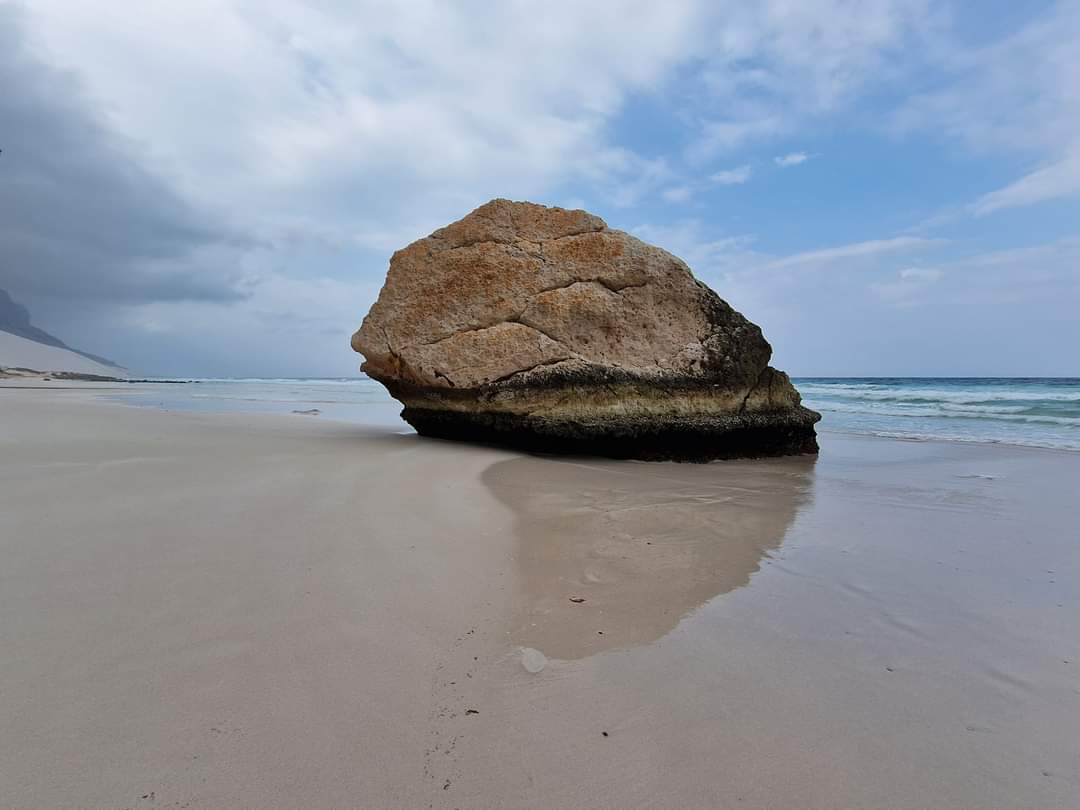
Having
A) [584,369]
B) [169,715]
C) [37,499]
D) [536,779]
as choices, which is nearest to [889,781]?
[536,779]

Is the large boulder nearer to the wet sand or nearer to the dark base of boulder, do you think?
the dark base of boulder

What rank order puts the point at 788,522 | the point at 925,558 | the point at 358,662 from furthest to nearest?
1. the point at 788,522
2. the point at 925,558
3. the point at 358,662

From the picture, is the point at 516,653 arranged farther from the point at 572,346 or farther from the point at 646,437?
the point at 572,346

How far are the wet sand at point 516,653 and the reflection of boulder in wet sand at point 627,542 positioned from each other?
3cm

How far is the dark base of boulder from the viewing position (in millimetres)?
7238

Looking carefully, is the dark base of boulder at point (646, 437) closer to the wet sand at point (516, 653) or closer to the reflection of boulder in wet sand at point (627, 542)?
the reflection of boulder in wet sand at point (627, 542)

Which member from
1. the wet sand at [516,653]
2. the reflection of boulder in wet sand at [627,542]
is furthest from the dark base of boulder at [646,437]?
the wet sand at [516,653]

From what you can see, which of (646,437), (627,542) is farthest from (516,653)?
(646,437)

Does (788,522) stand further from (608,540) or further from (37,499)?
(37,499)

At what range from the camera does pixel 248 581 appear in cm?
255

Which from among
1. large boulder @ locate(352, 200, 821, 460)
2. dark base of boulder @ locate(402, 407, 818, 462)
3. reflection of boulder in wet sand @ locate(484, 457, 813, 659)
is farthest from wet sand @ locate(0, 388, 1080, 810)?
large boulder @ locate(352, 200, 821, 460)

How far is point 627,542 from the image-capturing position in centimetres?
350

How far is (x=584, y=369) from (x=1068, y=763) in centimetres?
592

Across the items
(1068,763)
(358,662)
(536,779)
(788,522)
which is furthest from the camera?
(788,522)
